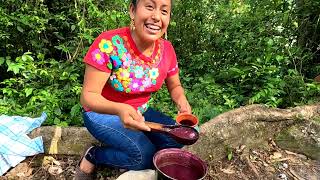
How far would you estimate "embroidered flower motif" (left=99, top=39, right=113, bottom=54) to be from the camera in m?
2.05

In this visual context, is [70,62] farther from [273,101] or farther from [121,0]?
[273,101]

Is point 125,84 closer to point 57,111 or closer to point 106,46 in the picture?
point 106,46

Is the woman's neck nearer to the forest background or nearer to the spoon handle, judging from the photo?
the spoon handle

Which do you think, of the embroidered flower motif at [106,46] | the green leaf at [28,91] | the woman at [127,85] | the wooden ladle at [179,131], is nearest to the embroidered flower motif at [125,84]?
the woman at [127,85]

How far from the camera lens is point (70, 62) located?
3.88m

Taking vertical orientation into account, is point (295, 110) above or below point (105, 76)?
below

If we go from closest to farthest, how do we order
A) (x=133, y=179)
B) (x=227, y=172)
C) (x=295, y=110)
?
(x=133, y=179) → (x=227, y=172) → (x=295, y=110)

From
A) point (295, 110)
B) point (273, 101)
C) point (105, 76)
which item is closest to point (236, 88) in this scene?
point (273, 101)

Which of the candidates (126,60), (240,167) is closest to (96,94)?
(126,60)

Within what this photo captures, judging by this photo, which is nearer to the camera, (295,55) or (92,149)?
(92,149)

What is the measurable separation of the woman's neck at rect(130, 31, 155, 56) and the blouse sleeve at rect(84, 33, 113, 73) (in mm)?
157

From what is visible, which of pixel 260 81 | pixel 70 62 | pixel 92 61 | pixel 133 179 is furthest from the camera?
pixel 70 62

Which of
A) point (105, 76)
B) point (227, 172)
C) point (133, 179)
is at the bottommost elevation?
point (227, 172)

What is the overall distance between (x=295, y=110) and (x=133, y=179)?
1.54 meters
